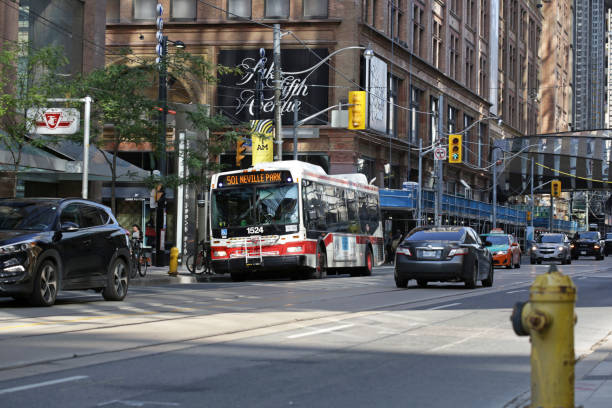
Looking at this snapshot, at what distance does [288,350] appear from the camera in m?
10.9

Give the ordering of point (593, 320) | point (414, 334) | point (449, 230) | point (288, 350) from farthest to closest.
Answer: point (449, 230), point (593, 320), point (414, 334), point (288, 350)

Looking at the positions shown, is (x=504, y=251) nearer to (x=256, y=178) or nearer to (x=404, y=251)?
(x=256, y=178)

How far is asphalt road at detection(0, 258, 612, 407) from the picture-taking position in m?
7.85

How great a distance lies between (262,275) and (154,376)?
1005 inches


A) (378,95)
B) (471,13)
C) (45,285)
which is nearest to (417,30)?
(378,95)

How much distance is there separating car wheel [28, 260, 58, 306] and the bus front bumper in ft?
42.0

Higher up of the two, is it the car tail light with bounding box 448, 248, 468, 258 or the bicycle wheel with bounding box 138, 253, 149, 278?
the car tail light with bounding box 448, 248, 468, 258

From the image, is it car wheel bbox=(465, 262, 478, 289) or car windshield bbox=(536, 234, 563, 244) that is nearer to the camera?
car wheel bbox=(465, 262, 478, 289)

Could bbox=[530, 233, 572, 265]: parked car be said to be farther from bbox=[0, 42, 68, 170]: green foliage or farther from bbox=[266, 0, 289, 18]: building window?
bbox=[0, 42, 68, 170]: green foliage

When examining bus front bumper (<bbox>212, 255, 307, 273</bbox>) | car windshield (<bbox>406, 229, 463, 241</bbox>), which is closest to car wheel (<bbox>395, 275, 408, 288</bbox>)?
car windshield (<bbox>406, 229, 463, 241</bbox>)

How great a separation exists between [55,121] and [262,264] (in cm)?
794

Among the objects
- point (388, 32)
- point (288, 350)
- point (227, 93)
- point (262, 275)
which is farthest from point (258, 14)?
point (288, 350)

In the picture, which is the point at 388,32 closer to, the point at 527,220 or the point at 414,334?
the point at 527,220

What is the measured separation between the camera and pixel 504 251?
44.7 metres
